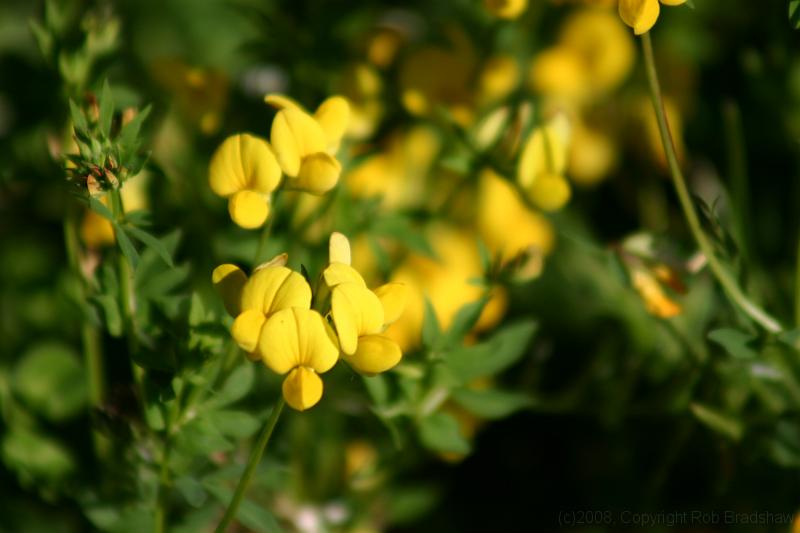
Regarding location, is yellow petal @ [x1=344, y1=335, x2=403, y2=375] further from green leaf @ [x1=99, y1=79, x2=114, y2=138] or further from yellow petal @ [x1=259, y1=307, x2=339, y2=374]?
Result: green leaf @ [x1=99, y1=79, x2=114, y2=138]

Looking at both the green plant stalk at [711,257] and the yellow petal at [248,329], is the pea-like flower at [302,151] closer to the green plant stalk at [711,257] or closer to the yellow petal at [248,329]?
the yellow petal at [248,329]

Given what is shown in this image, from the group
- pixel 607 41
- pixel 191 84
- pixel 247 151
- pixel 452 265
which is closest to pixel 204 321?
pixel 247 151

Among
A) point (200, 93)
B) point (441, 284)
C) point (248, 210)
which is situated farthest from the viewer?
point (441, 284)

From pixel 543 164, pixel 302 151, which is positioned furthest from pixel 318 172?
pixel 543 164

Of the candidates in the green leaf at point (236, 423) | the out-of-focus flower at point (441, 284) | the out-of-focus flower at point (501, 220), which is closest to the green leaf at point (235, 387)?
the green leaf at point (236, 423)

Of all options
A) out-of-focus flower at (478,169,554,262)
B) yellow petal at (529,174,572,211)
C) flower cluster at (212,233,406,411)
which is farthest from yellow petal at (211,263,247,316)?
out-of-focus flower at (478,169,554,262)

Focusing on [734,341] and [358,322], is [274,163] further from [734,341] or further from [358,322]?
[734,341]

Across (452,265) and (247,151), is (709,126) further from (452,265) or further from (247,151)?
(247,151)
